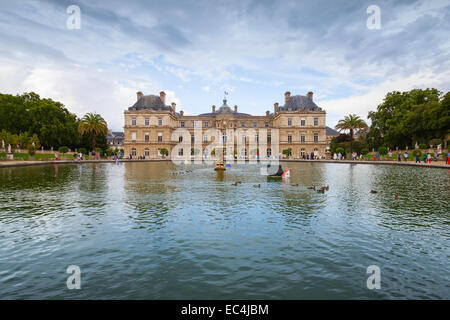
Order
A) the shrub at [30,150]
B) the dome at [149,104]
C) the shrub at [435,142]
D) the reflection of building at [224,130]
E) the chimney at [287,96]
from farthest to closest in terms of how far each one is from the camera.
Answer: the chimney at [287,96], the dome at [149,104], the reflection of building at [224,130], the shrub at [30,150], the shrub at [435,142]

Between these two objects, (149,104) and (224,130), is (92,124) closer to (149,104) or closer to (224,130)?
(149,104)

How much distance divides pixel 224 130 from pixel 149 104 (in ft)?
69.1

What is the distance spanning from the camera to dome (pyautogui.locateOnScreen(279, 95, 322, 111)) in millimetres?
74438

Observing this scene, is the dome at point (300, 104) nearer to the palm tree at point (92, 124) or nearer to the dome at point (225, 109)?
the dome at point (225, 109)

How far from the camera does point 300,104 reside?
74875 mm

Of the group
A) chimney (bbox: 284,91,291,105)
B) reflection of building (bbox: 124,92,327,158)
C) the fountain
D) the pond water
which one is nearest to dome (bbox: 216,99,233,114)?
reflection of building (bbox: 124,92,327,158)

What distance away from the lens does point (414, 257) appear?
6.35 meters

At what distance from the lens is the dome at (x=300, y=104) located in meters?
74.4

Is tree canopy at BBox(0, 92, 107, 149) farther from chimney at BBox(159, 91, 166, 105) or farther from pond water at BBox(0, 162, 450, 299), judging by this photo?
pond water at BBox(0, 162, 450, 299)

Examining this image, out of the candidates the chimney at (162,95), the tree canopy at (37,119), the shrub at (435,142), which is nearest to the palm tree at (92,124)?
the tree canopy at (37,119)

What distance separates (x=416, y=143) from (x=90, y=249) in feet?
182

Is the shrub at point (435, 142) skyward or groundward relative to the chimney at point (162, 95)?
groundward
